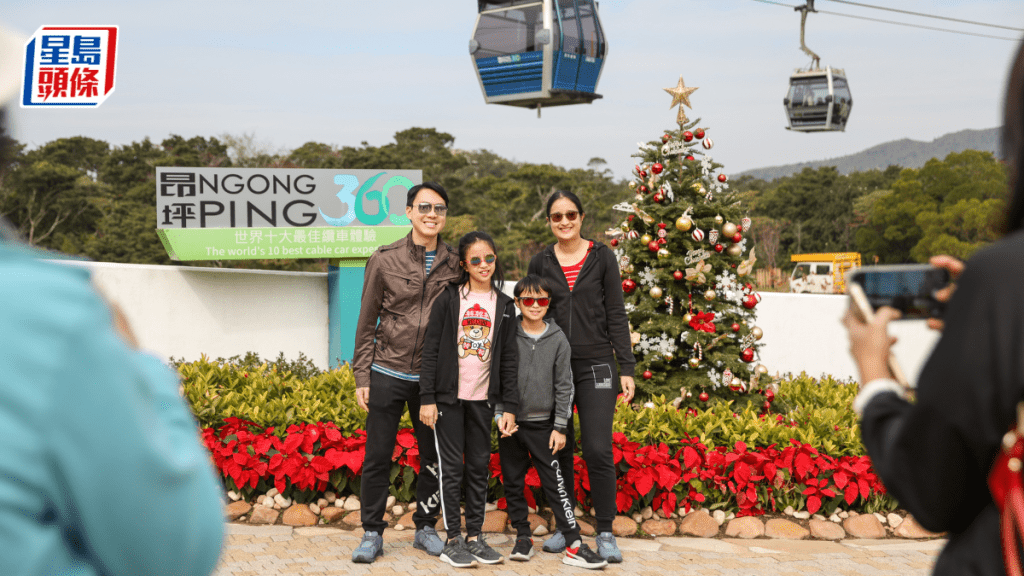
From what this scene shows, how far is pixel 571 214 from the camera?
489cm

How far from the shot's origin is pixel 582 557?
460 centimetres

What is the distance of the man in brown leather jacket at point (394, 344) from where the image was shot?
15.5 feet

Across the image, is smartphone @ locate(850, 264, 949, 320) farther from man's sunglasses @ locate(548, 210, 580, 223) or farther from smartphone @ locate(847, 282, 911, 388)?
man's sunglasses @ locate(548, 210, 580, 223)

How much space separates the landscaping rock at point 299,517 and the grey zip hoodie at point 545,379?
1656mm

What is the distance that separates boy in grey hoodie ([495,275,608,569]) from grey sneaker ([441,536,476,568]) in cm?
26

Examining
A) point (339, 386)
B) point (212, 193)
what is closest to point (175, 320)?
point (212, 193)

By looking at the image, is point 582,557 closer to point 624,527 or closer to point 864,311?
point 624,527

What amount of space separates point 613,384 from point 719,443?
137 centimetres

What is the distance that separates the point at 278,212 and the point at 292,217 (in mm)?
212

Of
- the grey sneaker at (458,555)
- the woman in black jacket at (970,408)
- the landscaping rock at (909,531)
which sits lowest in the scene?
the grey sneaker at (458,555)

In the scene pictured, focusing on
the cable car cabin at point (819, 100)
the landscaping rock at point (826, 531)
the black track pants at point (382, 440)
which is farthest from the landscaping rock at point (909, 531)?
the cable car cabin at point (819, 100)

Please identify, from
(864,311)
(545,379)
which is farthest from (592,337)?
(864,311)

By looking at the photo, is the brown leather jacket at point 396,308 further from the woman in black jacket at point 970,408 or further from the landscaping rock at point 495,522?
the woman in black jacket at point 970,408

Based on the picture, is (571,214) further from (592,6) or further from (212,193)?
(212,193)
